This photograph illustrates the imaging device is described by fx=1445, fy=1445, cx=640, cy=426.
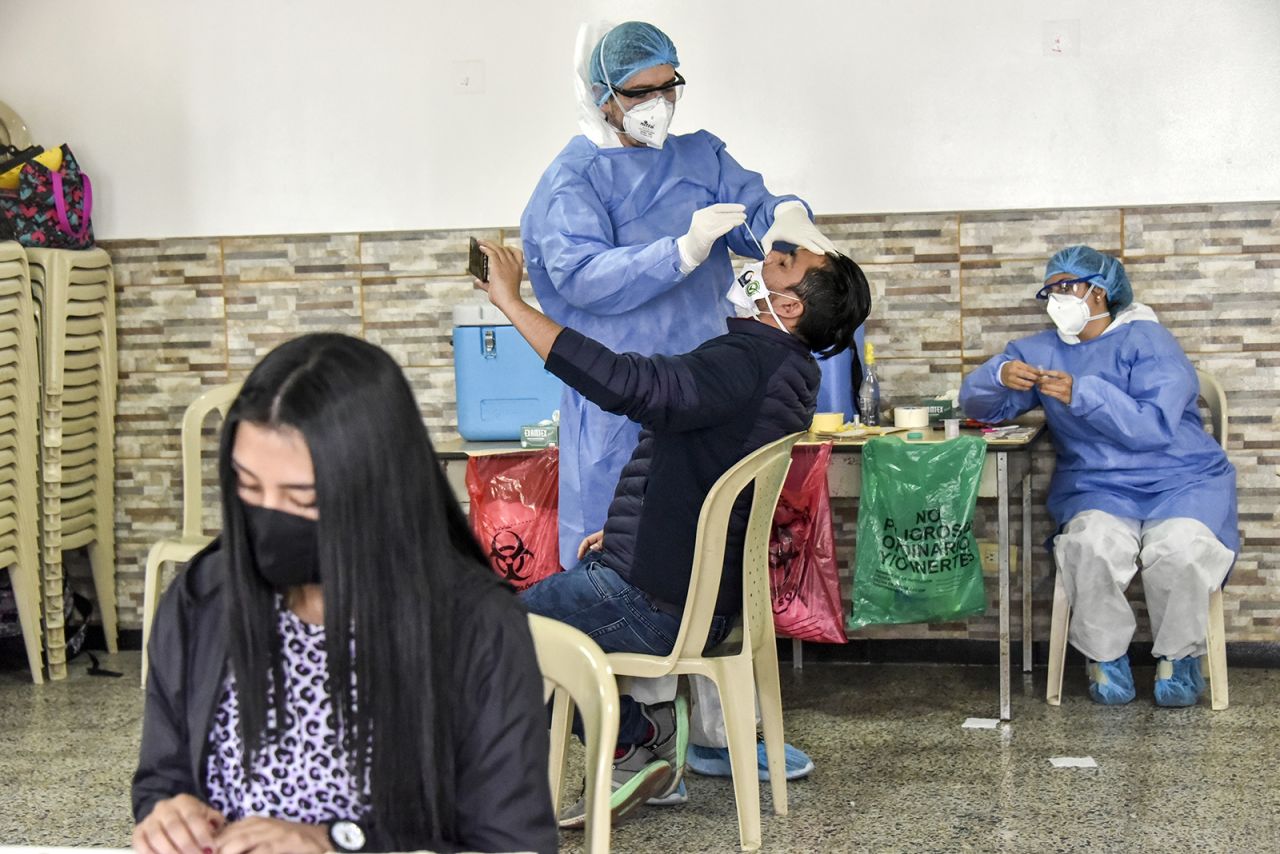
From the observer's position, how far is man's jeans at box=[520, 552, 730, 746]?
283 centimetres

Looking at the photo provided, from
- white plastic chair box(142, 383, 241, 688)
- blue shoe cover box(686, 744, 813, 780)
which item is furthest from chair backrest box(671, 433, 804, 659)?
white plastic chair box(142, 383, 241, 688)

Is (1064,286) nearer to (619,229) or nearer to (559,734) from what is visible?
(619,229)

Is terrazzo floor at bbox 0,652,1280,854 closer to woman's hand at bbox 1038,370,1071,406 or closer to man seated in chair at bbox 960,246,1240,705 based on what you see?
man seated in chair at bbox 960,246,1240,705

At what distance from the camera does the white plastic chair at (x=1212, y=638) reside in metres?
3.89

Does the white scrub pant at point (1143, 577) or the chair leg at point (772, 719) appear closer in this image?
the chair leg at point (772, 719)

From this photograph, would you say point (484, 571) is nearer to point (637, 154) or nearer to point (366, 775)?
point (366, 775)

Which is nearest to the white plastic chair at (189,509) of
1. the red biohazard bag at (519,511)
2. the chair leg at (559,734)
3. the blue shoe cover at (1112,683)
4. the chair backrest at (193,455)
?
the chair backrest at (193,455)

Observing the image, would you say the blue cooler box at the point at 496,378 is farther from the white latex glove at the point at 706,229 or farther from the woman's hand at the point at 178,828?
the woman's hand at the point at 178,828

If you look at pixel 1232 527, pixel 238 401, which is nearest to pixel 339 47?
pixel 1232 527

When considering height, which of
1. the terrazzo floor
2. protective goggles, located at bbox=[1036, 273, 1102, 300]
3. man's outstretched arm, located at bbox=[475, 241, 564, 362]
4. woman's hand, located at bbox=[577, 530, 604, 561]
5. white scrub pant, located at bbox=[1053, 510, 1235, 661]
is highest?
protective goggles, located at bbox=[1036, 273, 1102, 300]

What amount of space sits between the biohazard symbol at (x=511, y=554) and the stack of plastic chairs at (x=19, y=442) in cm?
159

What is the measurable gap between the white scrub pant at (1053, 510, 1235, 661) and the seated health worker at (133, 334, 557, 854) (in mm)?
2815

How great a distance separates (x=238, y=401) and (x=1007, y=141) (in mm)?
3387

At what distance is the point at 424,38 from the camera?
4531 millimetres
